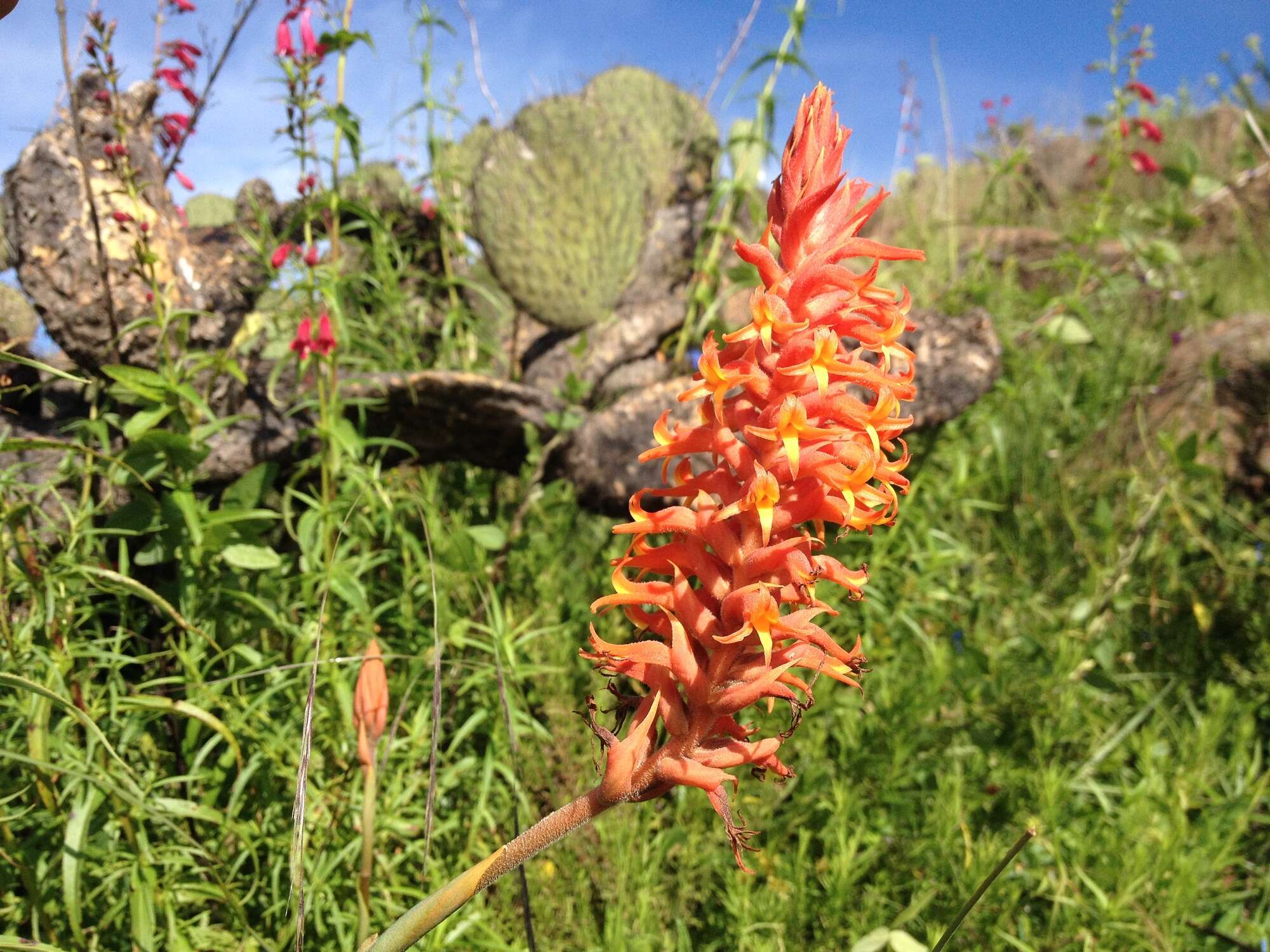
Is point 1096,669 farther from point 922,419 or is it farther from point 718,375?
point 718,375

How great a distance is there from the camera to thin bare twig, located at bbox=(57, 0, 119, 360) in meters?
2.22

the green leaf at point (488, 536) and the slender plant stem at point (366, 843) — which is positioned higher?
the green leaf at point (488, 536)

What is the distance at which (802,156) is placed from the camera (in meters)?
1.08

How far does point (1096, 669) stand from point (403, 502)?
2.87m

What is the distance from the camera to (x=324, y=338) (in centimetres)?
261

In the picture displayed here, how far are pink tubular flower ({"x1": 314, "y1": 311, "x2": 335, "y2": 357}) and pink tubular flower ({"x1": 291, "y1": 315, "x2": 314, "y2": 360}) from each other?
2 centimetres

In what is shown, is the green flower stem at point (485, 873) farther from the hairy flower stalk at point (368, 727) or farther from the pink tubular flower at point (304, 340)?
the pink tubular flower at point (304, 340)

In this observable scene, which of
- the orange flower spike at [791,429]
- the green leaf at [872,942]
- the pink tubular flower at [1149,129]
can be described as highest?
the pink tubular flower at [1149,129]

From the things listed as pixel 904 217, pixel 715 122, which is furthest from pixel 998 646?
pixel 904 217

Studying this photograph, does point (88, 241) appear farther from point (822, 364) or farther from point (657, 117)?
point (657, 117)

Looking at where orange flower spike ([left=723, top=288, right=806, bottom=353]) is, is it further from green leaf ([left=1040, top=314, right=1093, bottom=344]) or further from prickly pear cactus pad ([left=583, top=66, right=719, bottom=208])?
prickly pear cactus pad ([left=583, top=66, right=719, bottom=208])

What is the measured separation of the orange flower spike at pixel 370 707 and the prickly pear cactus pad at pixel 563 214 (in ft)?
11.3

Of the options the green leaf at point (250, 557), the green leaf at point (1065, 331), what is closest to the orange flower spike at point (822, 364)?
the green leaf at point (250, 557)

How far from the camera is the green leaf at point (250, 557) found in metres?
2.39
